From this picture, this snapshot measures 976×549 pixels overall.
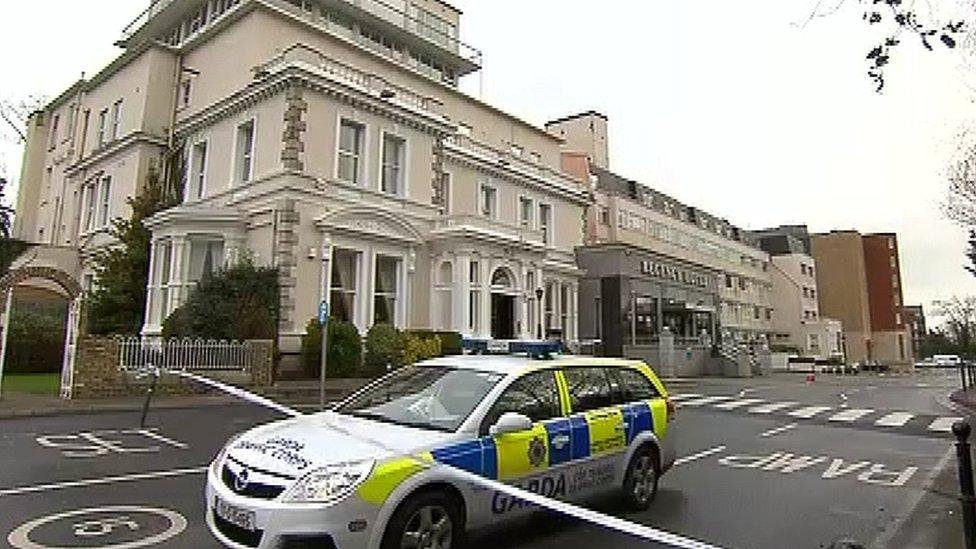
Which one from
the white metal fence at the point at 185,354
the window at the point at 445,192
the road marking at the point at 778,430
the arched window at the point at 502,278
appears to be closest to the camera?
the road marking at the point at 778,430

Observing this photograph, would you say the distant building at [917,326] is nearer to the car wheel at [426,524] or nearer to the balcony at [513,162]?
the balcony at [513,162]

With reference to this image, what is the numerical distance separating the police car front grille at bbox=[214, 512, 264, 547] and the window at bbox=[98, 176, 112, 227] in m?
29.8

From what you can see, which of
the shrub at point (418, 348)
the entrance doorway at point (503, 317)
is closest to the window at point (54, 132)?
the entrance doorway at point (503, 317)

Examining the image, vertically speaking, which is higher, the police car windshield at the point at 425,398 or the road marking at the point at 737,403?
the police car windshield at the point at 425,398

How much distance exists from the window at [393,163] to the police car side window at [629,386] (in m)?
18.6

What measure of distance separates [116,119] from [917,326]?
14149 cm

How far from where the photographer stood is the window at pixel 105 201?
29.9 metres

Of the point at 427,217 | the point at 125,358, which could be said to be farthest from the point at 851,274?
the point at 125,358

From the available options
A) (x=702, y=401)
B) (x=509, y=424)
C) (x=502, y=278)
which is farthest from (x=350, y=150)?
(x=509, y=424)

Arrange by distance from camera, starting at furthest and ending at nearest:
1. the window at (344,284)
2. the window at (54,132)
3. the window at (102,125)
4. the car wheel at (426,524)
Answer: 1. the window at (54,132)
2. the window at (102,125)
3. the window at (344,284)
4. the car wheel at (426,524)

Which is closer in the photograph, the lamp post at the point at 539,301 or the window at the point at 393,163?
the window at the point at 393,163

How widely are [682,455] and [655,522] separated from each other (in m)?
4.49

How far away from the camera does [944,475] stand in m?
9.70

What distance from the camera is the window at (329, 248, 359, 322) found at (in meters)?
22.6
